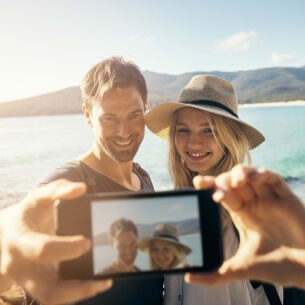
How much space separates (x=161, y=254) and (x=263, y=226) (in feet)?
1.60

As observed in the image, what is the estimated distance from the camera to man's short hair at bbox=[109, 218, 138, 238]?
4.90 ft

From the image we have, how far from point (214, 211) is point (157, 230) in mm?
285

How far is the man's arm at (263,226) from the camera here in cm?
138

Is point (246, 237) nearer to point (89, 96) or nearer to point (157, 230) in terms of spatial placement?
point (157, 230)

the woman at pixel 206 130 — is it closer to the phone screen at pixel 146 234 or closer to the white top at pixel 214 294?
the white top at pixel 214 294

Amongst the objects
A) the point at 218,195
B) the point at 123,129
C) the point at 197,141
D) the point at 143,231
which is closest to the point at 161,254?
the point at 143,231

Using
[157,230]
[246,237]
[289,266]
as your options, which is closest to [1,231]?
[157,230]

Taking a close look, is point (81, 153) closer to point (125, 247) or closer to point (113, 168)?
point (113, 168)

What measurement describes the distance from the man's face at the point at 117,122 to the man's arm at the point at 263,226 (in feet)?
5.81

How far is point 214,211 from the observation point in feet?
5.03

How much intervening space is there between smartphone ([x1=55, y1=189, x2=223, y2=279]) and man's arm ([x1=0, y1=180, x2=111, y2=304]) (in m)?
0.07

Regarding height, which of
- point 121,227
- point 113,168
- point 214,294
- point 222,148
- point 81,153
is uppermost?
point 81,153

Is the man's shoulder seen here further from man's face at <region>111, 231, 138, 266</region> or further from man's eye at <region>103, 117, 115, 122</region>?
man's face at <region>111, 231, 138, 266</region>

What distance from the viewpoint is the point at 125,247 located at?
60.5 inches
